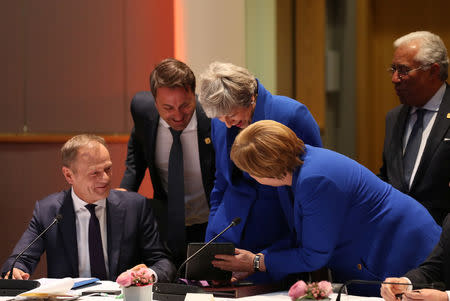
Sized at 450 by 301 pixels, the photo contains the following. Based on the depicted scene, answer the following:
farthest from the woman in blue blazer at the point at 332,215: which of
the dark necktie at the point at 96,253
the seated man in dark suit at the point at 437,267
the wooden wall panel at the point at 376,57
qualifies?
the wooden wall panel at the point at 376,57

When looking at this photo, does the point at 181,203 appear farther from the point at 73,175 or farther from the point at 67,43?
the point at 67,43

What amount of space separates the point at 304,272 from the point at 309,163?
535 mm

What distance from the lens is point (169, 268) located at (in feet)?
9.70

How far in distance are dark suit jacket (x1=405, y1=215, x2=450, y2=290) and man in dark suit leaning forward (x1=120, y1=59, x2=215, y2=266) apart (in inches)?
49.6

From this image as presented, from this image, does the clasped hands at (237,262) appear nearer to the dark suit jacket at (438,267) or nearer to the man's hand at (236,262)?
the man's hand at (236,262)

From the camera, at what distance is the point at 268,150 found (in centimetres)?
229

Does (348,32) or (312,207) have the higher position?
(348,32)

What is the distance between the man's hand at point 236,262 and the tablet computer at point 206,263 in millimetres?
17

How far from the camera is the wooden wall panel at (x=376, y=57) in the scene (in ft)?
16.9

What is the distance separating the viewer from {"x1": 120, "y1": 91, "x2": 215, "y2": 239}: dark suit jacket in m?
3.22

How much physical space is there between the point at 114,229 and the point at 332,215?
45.6 inches

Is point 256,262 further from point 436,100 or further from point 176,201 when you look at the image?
point 436,100

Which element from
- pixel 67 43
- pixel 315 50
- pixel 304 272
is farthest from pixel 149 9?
pixel 304 272

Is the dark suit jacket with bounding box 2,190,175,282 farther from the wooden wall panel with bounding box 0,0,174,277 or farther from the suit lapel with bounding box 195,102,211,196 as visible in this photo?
the wooden wall panel with bounding box 0,0,174,277
